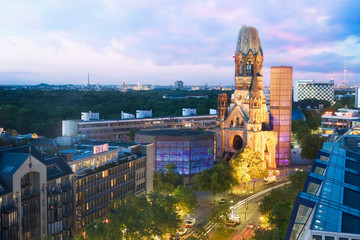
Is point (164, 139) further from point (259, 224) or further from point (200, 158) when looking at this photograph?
point (259, 224)

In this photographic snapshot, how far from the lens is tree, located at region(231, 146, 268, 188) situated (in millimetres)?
115688

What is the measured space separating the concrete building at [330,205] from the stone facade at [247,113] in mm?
74007

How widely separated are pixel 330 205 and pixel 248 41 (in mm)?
115928

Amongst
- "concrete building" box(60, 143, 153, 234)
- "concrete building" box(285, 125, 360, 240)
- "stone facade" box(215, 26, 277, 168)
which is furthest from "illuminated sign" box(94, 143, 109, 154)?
"stone facade" box(215, 26, 277, 168)

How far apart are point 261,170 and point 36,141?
190 ft

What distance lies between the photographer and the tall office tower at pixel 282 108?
152 m

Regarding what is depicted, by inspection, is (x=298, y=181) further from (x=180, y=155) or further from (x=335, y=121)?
(x=335, y=121)

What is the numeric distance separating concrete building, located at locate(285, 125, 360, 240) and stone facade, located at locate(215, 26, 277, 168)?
74.0 meters

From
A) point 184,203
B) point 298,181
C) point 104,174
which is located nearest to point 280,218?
point 184,203

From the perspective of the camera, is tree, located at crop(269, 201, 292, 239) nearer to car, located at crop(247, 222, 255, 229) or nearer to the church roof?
car, located at crop(247, 222, 255, 229)

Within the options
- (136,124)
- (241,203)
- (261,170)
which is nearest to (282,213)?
(241,203)

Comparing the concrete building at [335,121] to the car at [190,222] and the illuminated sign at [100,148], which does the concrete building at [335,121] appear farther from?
the illuminated sign at [100,148]

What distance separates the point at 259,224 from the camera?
86.8 m

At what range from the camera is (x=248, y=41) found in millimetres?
152375
